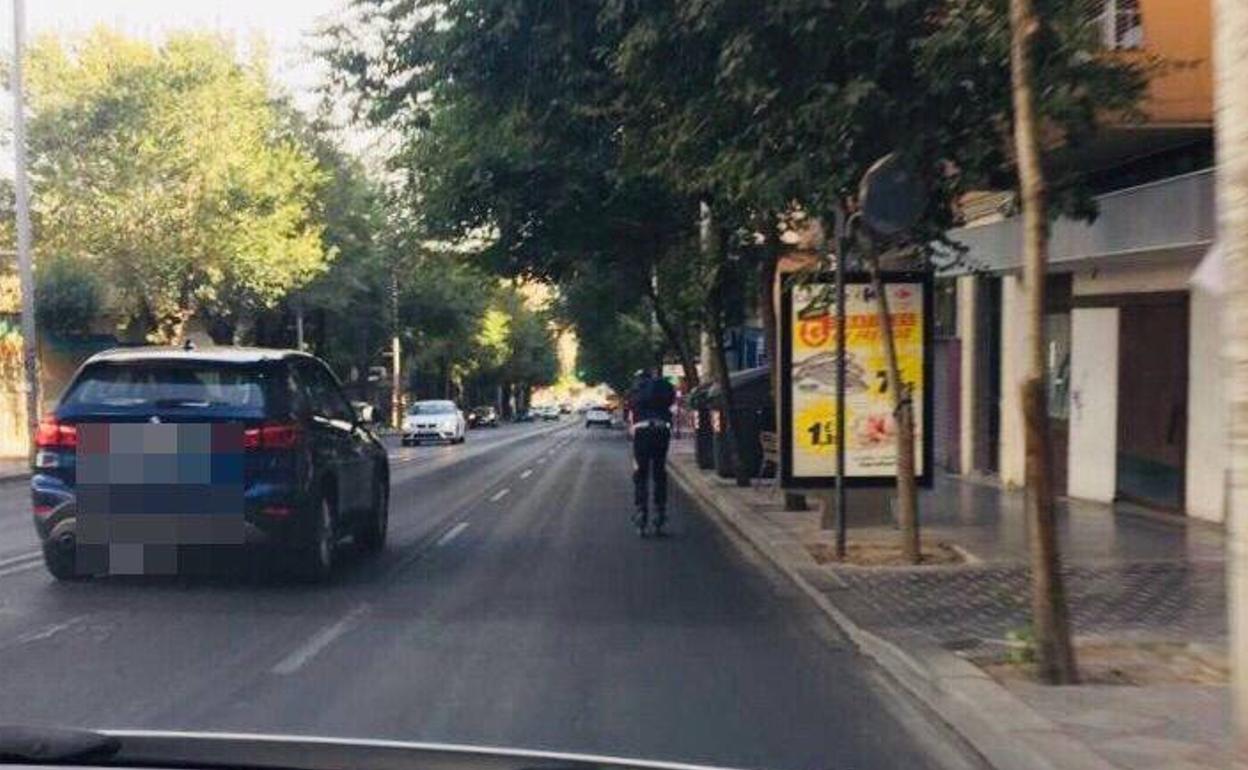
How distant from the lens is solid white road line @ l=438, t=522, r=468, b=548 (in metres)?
15.1

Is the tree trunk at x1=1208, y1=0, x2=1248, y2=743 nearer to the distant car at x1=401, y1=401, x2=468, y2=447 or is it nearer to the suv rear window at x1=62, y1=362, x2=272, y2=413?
the suv rear window at x1=62, y1=362, x2=272, y2=413

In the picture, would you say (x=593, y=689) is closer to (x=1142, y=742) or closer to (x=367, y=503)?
(x=1142, y=742)

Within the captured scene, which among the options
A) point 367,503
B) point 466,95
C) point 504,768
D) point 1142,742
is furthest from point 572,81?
point 504,768

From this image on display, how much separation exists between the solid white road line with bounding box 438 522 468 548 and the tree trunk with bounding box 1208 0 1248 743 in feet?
32.0

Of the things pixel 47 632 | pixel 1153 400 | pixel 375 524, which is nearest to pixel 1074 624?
pixel 47 632

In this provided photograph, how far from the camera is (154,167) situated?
3653 centimetres

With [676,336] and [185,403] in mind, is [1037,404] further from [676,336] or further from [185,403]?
[676,336]

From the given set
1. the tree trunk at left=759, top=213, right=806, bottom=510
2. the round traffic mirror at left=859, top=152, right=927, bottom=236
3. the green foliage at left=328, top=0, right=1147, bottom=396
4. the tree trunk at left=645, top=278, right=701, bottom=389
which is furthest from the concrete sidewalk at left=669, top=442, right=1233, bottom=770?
the tree trunk at left=645, top=278, right=701, bottom=389

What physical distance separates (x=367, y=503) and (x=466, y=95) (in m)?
4.56

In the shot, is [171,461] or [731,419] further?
[731,419]

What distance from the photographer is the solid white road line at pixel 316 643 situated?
831 centimetres

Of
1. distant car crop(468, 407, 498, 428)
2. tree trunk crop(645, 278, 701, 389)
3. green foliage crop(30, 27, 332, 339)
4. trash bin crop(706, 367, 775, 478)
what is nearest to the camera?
trash bin crop(706, 367, 775, 478)

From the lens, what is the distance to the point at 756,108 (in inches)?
468

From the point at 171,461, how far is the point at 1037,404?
6.01m
